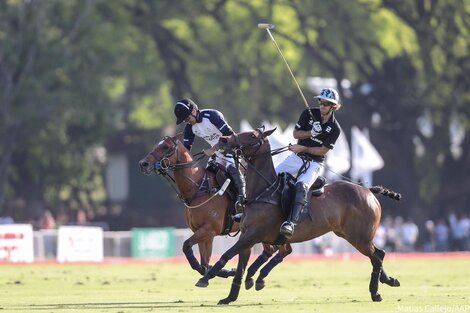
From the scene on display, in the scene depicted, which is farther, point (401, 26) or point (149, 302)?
point (401, 26)

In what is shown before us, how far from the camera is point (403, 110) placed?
4869 cm

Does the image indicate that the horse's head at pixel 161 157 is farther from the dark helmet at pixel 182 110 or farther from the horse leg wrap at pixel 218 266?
the horse leg wrap at pixel 218 266

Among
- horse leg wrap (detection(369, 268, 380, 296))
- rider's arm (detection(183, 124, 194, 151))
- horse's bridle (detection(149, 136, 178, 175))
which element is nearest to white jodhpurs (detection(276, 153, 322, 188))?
horse leg wrap (detection(369, 268, 380, 296))

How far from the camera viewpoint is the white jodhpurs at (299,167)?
16.3 meters

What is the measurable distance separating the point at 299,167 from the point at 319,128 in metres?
A: 0.60

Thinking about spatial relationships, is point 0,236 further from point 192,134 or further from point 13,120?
point 13,120

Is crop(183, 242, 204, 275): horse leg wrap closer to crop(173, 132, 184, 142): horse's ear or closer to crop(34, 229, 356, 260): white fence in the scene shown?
crop(173, 132, 184, 142): horse's ear

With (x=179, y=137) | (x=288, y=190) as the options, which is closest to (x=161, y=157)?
(x=179, y=137)

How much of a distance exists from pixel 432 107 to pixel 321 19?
567 cm

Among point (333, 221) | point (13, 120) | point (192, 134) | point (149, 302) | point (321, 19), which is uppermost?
point (321, 19)

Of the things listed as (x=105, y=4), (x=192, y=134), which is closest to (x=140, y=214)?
(x=105, y=4)

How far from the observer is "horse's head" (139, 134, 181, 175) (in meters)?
17.6

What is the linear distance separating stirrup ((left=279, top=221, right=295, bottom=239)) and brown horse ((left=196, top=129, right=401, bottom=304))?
0.20 meters

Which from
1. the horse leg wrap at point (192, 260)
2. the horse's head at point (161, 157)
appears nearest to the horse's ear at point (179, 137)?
the horse's head at point (161, 157)
